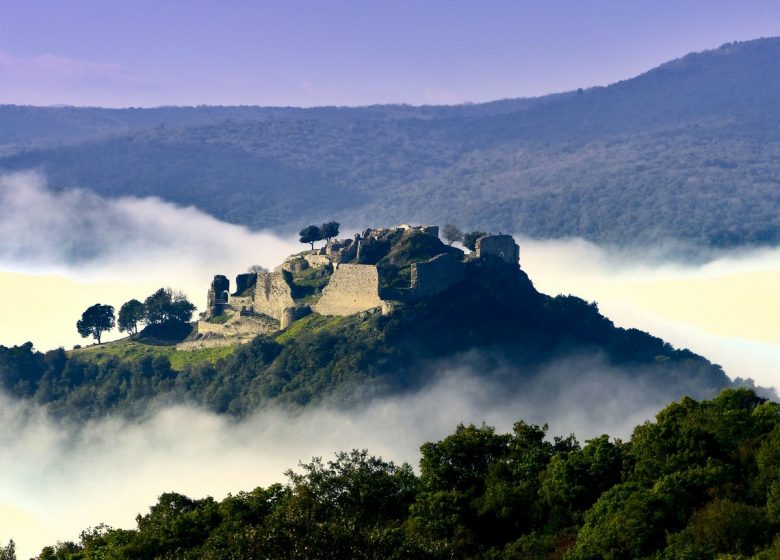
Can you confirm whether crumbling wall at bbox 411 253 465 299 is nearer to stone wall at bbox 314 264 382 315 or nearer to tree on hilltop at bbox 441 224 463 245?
stone wall at bbox 314 264 382 315

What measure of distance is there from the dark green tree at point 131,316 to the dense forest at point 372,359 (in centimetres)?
156

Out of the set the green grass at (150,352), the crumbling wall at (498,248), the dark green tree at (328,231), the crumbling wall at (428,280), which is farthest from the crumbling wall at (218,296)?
the crumbling wall at (498,248)

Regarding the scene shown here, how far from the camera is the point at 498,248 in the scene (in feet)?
337

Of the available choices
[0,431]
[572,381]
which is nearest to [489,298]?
[572,381]

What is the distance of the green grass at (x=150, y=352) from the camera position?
100562 mm

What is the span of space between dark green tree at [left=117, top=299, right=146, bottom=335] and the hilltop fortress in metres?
5.42

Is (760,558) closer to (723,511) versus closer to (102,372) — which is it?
(723,511)

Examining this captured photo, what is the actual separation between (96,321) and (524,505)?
69.6 m

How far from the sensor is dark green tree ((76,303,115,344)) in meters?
111

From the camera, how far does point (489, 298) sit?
101 m

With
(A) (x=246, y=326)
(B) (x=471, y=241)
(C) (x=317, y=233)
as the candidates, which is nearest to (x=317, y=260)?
(A) (x=246, y=326)

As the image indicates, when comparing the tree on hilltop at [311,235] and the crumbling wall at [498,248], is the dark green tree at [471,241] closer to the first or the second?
the crumbling wall at [498,248]

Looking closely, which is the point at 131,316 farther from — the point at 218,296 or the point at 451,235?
the point at 451,235

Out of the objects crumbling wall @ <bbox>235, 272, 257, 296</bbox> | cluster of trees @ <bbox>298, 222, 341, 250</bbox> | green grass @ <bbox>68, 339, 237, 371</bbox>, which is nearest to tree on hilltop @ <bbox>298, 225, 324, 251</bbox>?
cluster of trees @ <bbox>298, 222, 341, 250</bbox>
